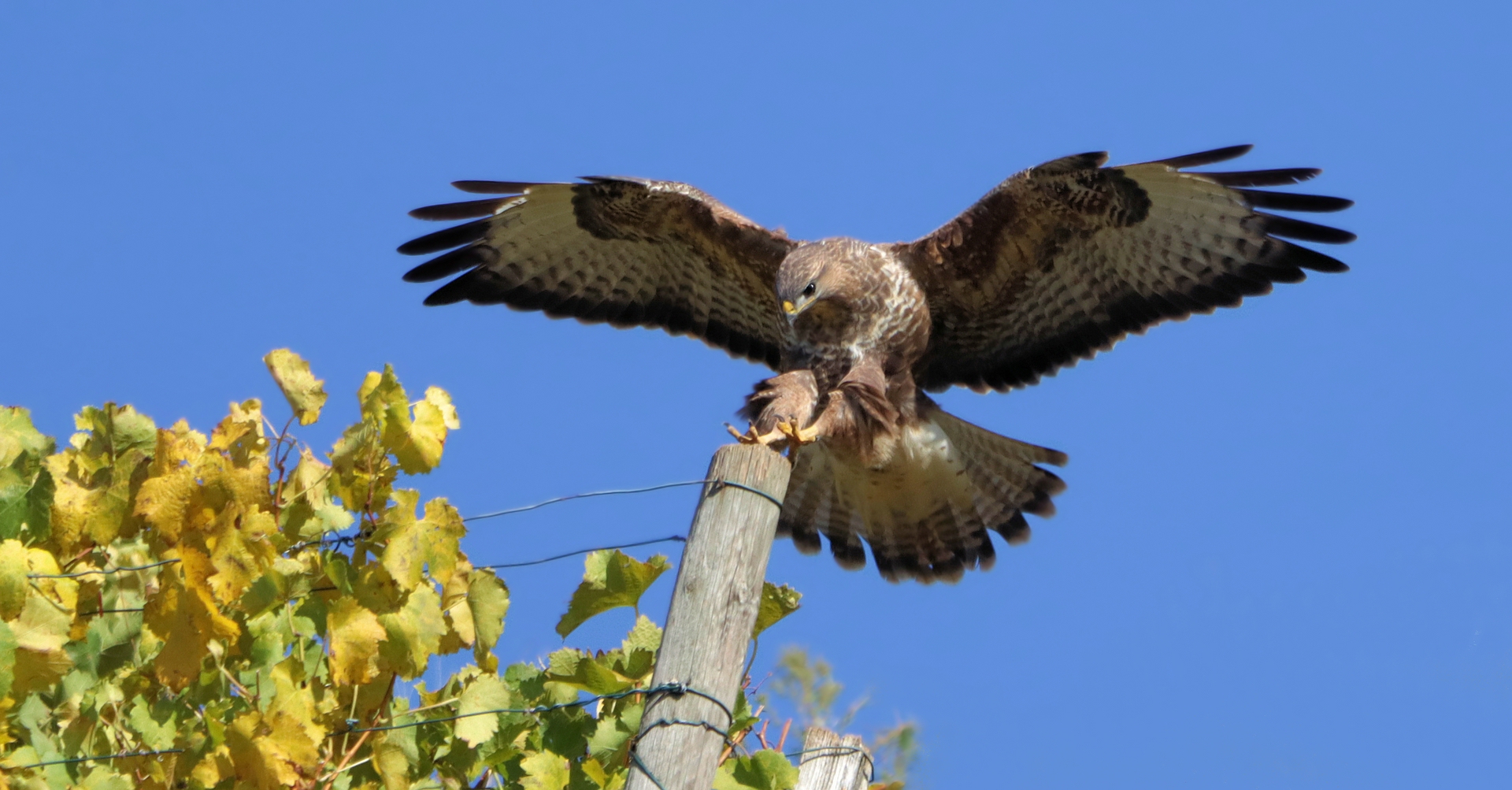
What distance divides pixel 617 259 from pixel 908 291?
1424 mm

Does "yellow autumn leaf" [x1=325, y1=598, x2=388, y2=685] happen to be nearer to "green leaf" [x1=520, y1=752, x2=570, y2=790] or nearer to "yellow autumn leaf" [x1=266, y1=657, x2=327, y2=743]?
"yellow autumn leaf" [x1=266, y1=657, x2=327, y2=743]

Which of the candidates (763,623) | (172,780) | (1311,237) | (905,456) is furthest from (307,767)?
(1311,237)

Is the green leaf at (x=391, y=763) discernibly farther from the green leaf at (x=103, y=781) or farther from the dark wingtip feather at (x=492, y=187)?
the dark wingtip feather at (x=492, y=187)

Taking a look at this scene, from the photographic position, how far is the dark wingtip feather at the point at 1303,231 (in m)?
5.25

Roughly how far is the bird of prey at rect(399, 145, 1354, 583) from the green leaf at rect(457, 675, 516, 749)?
1921 mm

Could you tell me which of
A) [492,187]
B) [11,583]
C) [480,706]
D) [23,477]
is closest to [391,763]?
[480,706]

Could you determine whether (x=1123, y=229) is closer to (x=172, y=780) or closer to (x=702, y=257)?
(x=702, y=257)

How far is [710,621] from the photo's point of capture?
2791 millimetres

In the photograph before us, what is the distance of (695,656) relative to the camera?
109 inches

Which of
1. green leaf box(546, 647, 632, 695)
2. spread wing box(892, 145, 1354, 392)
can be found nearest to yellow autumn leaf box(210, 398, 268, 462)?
green leaf box(546, 647, 632, 695)

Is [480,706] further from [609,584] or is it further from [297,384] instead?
[297,384]

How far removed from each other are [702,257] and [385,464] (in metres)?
3.55

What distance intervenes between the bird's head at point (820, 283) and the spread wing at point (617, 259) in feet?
1.64

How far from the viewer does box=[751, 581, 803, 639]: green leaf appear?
310 cm
